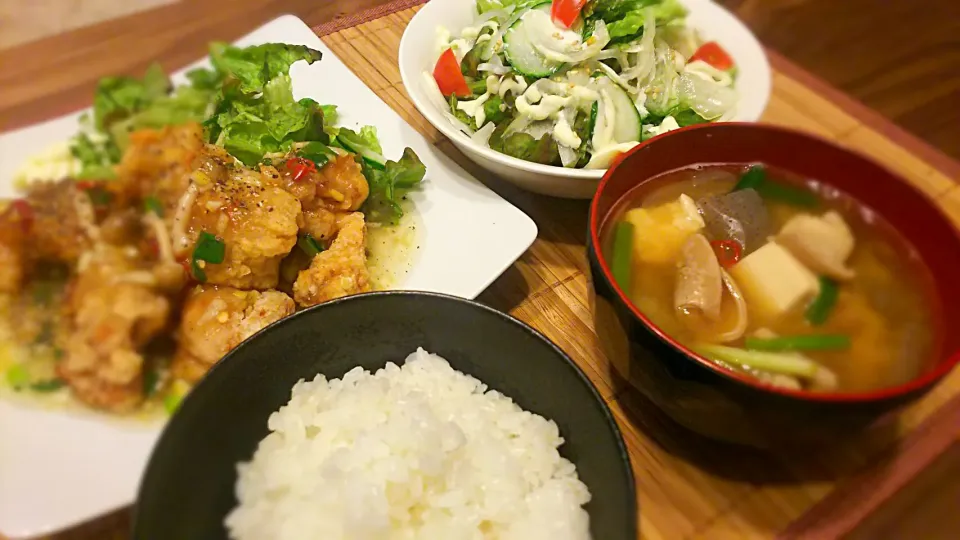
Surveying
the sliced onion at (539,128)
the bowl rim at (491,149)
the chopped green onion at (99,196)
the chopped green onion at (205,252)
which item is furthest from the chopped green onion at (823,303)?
the chopped green onion at (99,196)

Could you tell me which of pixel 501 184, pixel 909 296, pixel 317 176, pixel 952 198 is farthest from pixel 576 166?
pixel 952 198

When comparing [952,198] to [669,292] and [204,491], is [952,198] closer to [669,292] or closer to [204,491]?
[669,292]

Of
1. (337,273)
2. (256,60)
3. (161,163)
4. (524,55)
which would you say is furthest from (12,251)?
(524,55)

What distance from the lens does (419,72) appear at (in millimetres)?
1784

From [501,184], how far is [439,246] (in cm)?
35

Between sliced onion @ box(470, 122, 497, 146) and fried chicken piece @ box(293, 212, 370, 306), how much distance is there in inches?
17.5

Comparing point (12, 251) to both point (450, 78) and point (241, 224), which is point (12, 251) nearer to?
point (241, 224)

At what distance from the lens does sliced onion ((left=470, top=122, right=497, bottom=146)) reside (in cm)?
174

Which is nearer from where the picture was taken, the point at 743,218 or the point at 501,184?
the point at 743,218

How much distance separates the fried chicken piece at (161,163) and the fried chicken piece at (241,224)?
31 mm

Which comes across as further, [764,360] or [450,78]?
[450,78]

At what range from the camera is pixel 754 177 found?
144 centimetres

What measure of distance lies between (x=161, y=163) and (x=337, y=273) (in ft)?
2.25

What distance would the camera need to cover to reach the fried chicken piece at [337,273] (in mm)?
1369
